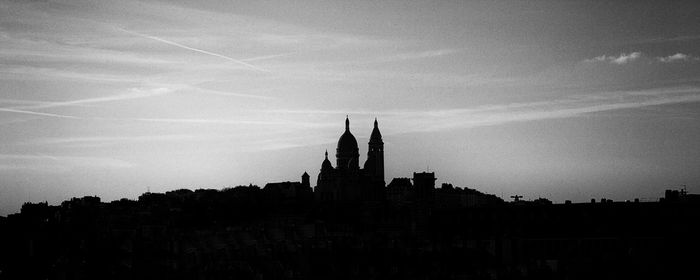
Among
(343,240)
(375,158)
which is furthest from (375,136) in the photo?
(343,240)

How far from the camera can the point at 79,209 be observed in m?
149

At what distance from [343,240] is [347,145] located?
62409 millimetres

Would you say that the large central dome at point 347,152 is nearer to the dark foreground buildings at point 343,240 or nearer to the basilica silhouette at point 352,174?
the basilica silhouette at point 352,174

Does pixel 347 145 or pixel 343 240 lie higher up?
pixel 347 145

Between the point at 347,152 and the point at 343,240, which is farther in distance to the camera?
the point at 347,152

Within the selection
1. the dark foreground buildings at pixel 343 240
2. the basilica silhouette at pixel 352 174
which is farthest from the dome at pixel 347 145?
the dark foreground buildings at pixel 343 240

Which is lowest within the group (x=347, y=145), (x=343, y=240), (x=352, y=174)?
(x=343, y=240)

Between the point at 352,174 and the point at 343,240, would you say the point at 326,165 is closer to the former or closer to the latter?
the point at 352,174

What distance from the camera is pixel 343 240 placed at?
107m

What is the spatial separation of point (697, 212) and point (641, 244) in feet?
57.3

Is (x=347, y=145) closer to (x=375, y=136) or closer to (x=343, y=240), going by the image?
(x=375, y=136)

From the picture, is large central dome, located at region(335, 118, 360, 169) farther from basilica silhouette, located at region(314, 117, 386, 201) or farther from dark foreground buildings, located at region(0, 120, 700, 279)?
dark foreground buildings, located at region(0, 120, 700, 279)

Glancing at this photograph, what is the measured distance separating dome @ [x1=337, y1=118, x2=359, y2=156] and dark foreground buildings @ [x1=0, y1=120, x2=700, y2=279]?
8389 mm

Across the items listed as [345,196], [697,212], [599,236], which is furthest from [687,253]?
[345,196]
